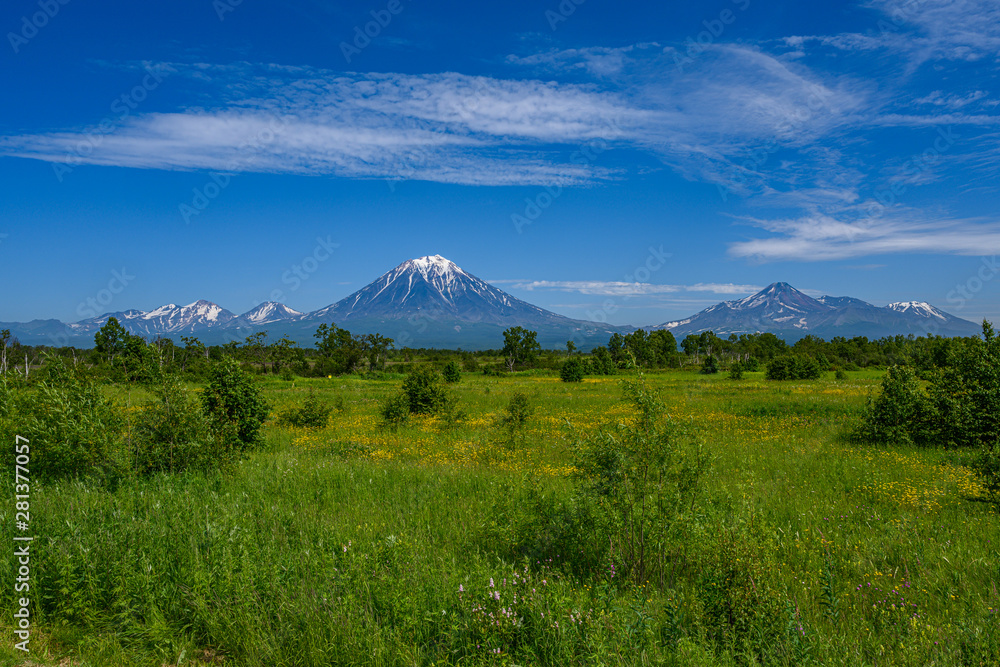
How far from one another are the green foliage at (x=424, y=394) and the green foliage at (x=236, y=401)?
30.5 ft

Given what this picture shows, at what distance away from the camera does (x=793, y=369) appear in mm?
54031

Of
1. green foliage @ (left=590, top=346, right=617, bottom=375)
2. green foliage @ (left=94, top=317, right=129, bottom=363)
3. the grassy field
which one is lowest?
green foliage @ (left=590, top=346, right=617, bottom=375)

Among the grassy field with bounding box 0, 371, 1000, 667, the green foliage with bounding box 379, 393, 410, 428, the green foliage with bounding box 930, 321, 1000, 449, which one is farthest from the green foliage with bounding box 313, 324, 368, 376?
the green foliage with bounding box 930, 321, 1000, 449

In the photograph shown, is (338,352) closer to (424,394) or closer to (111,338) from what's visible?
(111,338)

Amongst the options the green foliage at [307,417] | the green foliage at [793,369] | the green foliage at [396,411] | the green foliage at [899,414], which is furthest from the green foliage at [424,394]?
the green foliage at [793,369]

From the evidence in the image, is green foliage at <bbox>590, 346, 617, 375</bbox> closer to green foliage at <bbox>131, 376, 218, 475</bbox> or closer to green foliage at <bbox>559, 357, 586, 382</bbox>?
green foliage at <bbox>559, 357, 586, 382</bbox>

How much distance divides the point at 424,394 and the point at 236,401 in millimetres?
10267

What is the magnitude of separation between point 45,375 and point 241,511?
Result: 664cm

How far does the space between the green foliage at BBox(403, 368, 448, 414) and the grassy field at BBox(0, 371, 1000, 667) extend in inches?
500

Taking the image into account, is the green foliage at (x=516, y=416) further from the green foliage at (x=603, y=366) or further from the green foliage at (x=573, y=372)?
the green foliage at (x=603, y=366)

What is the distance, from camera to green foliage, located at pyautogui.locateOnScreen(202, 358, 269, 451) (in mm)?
12969

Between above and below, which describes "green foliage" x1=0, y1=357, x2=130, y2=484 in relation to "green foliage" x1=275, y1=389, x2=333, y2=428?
above

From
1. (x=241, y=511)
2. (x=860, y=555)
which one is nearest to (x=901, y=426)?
(x=860, y=555)

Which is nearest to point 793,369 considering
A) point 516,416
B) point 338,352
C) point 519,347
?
point 516,416
